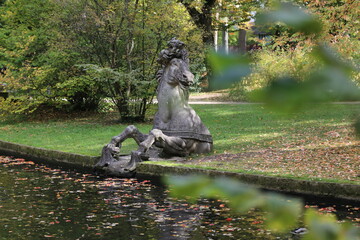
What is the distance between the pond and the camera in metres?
6.73

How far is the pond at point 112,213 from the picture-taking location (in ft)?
22.1

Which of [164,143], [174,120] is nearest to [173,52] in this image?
[174,120]

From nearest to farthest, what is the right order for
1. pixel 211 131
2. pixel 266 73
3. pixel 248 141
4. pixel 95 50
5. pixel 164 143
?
pixel 266 73 → pixel 164 143 → pixel 248 141 → pixel 211 131 → pixel 95 50

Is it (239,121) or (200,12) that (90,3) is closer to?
(239,121)

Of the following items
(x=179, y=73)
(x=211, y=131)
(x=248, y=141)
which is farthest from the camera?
(x=211, y=131)

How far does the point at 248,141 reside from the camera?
47.3 feet

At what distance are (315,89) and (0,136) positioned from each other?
17.8 meters

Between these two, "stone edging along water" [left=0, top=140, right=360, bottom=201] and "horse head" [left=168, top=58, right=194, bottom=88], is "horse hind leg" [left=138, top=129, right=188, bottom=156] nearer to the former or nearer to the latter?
"stone edging along water" [left=0, top=140, right=360, bottom=201]

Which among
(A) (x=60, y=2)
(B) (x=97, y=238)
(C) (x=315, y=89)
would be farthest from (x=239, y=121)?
(C) (x=315, y=89)

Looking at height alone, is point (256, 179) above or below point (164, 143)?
below

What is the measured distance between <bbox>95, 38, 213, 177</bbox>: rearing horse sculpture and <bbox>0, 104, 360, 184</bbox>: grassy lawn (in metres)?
0.38

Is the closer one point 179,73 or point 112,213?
point 112,213

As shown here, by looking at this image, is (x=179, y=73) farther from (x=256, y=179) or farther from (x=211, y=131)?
(x=211, y=131)

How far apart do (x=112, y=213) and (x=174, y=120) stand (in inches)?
171
